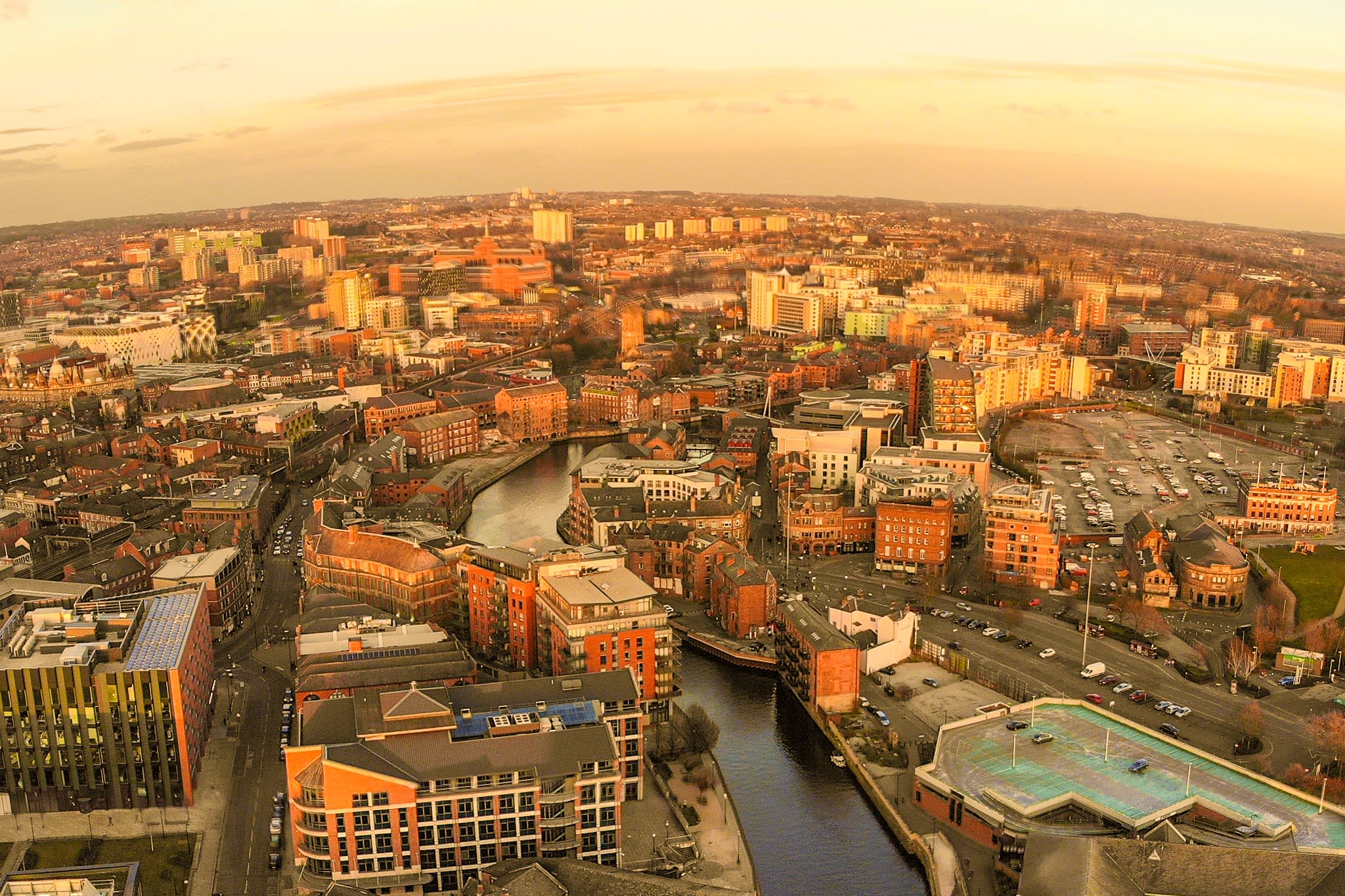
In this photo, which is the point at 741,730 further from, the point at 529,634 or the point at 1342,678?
the point at 1342,678

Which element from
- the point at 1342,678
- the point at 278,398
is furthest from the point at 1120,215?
the point at 1342,678

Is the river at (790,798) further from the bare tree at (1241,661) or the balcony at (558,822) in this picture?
the bare tree at (1241,661)

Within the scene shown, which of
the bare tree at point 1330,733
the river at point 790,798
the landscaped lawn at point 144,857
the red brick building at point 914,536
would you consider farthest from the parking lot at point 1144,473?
the landscaped lawn at point 144,857

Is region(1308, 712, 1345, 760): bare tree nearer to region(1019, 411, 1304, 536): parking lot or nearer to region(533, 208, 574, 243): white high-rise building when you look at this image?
region(1019, 411, 1304, 536): parking lot

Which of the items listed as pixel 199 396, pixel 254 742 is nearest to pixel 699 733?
A: pixel 254 742

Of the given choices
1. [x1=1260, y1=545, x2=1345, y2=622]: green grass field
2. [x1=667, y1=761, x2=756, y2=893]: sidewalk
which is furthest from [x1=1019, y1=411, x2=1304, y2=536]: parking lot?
[x1=667, y1=761, x2=756, y2=893]: sidewalk
